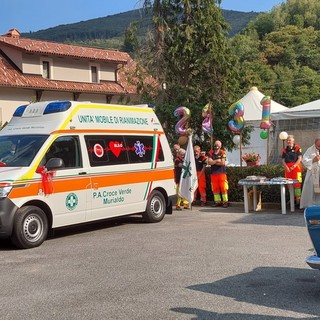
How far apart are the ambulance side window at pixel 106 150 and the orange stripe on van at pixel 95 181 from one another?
0.28 metres

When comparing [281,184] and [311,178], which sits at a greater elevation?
[311,178]

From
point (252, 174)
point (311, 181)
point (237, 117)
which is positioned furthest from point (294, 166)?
point (237, 117)

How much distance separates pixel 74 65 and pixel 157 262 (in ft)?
104

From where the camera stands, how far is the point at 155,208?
478 inches

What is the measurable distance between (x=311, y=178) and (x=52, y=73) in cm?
2726

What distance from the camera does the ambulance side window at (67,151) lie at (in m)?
9.93

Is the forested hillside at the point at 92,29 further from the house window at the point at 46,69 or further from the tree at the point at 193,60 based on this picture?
the tree at the point at 193,60

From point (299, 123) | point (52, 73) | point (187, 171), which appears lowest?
point (187, 171)

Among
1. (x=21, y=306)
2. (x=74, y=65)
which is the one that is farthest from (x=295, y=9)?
(x=21, y=306)

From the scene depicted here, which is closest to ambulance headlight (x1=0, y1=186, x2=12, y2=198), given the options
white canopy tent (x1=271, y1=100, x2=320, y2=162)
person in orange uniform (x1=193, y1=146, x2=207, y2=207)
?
person in orange uniform (x1=193, y1=146, x2=207, y2=207)

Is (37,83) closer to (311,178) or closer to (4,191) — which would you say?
(311,178)

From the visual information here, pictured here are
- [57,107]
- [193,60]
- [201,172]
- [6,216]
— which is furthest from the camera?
[193,60]

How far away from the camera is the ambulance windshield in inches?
380

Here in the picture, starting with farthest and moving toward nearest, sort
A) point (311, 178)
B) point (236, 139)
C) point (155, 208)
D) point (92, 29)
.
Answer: point (92, 29)
point (236, 139)
point (311, 178)
point (155, 208)
